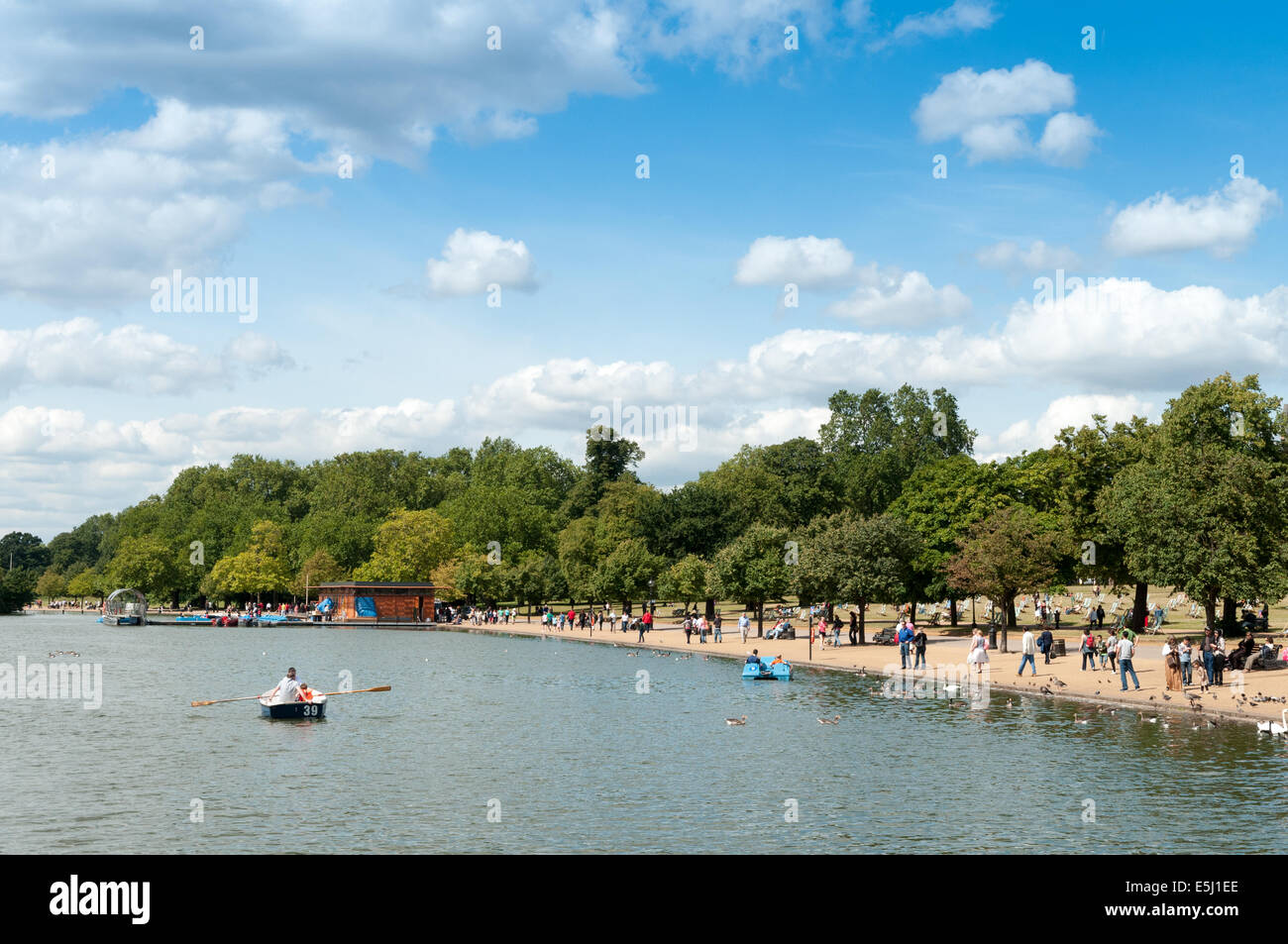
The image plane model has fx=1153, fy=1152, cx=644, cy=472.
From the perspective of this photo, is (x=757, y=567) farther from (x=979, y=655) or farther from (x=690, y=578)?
(x=979, y=655)

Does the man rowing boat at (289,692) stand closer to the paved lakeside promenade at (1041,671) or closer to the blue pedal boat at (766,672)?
the blue pedal boat at (766,672)

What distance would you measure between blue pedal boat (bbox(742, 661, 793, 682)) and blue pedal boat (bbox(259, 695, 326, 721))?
2083 centimetres

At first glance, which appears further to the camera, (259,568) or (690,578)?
(259,568)

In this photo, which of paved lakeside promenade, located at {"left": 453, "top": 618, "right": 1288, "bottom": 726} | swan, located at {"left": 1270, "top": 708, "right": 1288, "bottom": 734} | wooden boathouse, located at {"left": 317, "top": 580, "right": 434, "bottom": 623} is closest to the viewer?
swan, located at {"left": 1270, "top": 708, "right": 1288, "bottom": 734}

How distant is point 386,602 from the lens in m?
124

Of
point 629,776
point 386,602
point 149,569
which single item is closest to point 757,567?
point 386,602

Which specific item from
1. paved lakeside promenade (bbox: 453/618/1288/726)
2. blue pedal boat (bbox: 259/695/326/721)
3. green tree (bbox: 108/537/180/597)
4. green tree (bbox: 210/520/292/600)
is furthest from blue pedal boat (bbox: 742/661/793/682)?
green tree (bbox: 108/537/180/597)

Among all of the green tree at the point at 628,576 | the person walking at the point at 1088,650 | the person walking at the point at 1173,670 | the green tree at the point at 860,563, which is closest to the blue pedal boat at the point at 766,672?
the person walking at the point at 1088,650

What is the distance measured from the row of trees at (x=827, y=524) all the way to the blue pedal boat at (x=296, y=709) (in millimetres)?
36096

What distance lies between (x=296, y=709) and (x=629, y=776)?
15745mm

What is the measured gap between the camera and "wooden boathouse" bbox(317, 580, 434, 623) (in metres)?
124

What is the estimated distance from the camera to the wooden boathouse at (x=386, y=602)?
12388 centimetres

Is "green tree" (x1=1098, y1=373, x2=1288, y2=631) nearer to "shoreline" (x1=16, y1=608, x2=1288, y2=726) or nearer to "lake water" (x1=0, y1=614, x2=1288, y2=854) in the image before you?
"shoreline" (x1=16, y1=608, x2=1288, y2=726)
